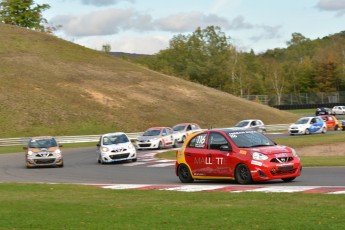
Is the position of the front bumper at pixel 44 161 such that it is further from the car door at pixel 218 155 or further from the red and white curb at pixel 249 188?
the car door at pixel 218 155

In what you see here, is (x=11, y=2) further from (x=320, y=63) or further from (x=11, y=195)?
(x=11, y=195)

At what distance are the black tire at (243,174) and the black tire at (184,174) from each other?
6.41ft

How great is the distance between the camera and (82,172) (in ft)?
95.2

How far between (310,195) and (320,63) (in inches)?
5194

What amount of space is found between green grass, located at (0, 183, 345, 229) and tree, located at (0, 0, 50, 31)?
109 metres

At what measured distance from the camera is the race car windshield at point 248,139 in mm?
19547

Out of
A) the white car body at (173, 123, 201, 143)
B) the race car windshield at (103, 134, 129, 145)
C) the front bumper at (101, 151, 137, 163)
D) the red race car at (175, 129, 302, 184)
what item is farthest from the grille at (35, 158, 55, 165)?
the white car body at (173, 123, 201, 143)

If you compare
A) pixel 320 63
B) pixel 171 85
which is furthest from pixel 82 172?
pixel 320 63

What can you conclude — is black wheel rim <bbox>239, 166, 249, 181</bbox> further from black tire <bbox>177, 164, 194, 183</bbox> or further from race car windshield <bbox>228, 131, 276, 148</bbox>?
black tire <bbox>177, 164, 194, 183</bbox>

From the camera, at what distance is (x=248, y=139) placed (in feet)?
64.8

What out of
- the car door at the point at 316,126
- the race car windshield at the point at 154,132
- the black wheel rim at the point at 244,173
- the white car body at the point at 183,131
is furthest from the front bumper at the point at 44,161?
the car door at the point at 316,126

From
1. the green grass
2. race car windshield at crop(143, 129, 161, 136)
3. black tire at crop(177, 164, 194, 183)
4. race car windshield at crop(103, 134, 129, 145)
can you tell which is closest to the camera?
the green grass

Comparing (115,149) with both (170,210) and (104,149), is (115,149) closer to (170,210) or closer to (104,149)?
(104,149)

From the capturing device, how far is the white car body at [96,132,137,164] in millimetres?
34188
